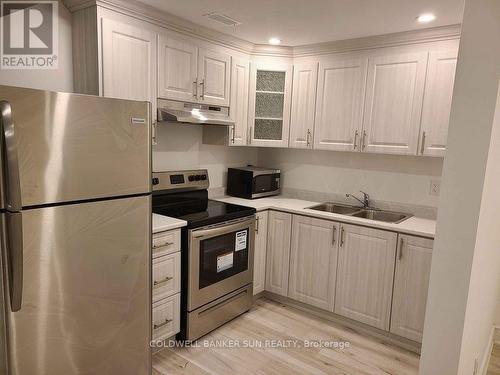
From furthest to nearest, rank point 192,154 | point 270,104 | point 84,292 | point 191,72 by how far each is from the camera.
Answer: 1. point 270,104
2. point 192,154
3. point 191,72
4. point 84,292

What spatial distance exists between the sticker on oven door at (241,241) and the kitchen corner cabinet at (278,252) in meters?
0.37

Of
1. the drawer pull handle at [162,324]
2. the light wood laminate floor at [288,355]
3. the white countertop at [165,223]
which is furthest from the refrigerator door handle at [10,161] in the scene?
the light wood laminate floor at [288,355]

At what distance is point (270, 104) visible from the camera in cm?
338

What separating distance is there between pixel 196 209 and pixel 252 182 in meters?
0.76

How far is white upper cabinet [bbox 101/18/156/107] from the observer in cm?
224

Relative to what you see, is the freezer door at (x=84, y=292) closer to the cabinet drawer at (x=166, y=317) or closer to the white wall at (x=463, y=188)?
the cabinet drawer at (x=166, y=317)

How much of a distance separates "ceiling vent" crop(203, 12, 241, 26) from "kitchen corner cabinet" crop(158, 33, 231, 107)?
28cm

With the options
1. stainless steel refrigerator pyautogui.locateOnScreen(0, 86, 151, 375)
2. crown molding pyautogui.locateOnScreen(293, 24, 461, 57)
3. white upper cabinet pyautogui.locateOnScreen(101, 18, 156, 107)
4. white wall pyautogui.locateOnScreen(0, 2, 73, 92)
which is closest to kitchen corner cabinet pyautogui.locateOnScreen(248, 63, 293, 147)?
crown molding pyautogui.locateOnScreen(293, 24, 461, 57)

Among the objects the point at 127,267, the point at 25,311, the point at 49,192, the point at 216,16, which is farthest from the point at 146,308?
the point at 216,16

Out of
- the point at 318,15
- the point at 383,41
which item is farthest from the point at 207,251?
the point at 383,41

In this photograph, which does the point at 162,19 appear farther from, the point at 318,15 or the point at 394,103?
the point at 394,103

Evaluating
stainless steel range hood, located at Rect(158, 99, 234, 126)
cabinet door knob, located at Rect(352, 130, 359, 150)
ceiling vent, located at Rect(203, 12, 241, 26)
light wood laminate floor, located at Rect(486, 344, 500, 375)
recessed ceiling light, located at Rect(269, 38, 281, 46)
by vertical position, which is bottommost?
light wood laminate floor, located at Rect(486, 344, 500, 375)

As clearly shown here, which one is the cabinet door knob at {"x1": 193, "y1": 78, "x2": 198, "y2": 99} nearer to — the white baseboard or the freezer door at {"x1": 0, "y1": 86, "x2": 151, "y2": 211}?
the freezer door at {"x1": 0, "y1": 86, "x2": 151, "y2": 211}

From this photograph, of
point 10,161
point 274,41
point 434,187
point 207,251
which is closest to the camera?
point 10,161
